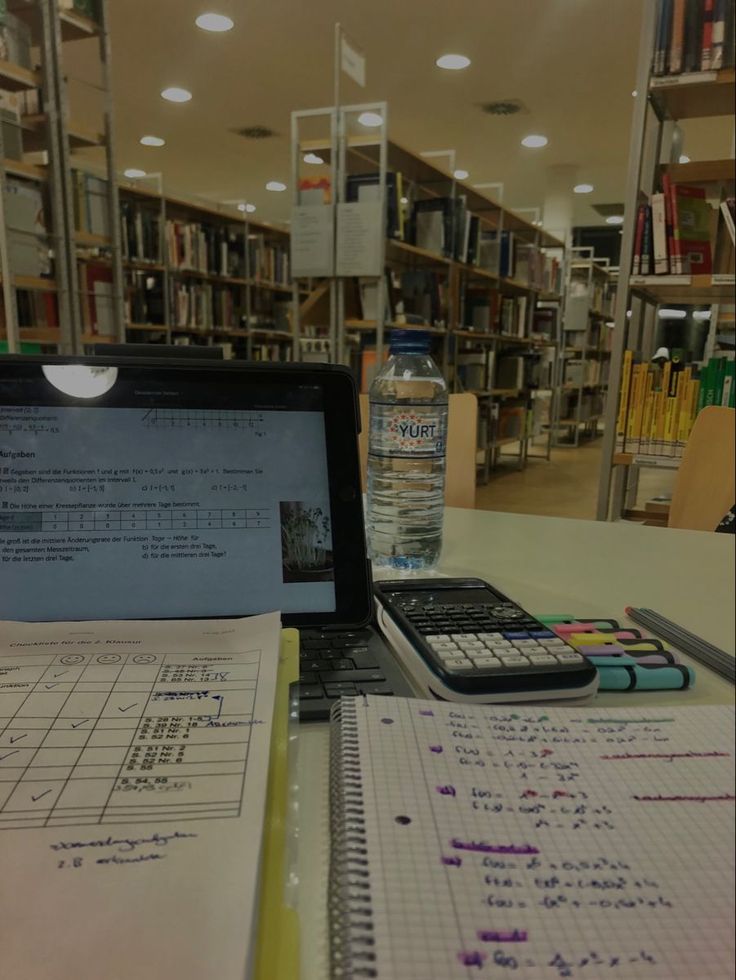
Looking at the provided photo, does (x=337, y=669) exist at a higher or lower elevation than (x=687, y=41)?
lower

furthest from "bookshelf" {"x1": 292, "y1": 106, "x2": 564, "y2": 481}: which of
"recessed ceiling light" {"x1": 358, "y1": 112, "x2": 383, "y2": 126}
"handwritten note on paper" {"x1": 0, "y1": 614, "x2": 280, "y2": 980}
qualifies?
"handwritten note on paper" {"x1": 0, "y1": 614, "x2": 280, "y2": 980}

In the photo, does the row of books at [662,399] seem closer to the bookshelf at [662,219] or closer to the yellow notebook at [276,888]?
the bookshelf at [662,219]

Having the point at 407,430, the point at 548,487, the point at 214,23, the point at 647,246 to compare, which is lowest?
the point at 548,487

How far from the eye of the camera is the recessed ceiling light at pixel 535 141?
458 centimetres

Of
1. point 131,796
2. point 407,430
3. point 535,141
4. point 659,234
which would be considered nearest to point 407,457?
point 407,430

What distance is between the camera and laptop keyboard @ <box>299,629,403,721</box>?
1.05ft

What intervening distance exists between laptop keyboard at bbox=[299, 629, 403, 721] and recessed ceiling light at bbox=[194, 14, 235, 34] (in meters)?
3.36

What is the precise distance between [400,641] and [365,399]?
594 mm

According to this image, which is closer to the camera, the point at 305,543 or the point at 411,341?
the point at 305,543

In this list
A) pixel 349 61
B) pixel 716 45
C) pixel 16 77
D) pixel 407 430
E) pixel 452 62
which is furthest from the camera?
pixel 452 62

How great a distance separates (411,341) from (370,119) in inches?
95.9

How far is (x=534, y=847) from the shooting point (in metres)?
0.19

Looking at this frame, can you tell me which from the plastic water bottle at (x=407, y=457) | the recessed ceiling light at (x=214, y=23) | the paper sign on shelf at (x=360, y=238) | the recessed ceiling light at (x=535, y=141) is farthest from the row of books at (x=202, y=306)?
the plastic water bottle at (x=407, y=457)

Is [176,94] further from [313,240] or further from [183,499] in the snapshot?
[183,499]
